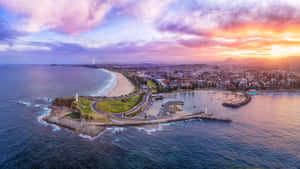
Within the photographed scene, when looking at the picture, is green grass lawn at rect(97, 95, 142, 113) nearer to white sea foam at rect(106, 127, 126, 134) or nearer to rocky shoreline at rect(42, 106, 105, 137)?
rocky shoreline at rect(42, 106, 105, 137)

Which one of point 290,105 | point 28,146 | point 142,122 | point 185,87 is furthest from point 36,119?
point 290,105

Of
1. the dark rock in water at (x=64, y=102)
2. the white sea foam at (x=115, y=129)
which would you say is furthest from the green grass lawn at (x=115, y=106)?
the dark rock in water at (x=64, y=102)

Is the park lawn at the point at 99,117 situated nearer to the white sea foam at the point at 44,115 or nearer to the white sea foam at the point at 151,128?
the white sea foam at the point at 44,115

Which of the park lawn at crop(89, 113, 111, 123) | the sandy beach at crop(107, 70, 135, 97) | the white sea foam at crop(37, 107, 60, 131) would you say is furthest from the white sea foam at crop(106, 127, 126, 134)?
the sandy beach at crop(107, 70, 135, 97)

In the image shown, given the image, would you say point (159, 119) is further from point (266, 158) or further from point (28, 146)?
point (28, 146)

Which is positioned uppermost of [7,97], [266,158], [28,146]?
[7,97]

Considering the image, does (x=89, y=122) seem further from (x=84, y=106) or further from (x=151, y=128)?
(x=151, y=128)

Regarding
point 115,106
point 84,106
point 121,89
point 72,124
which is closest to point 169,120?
point 115,106

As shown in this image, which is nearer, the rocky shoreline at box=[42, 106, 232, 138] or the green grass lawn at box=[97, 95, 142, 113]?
the rocky shoreline at box=[42, 106, 232, 138]
